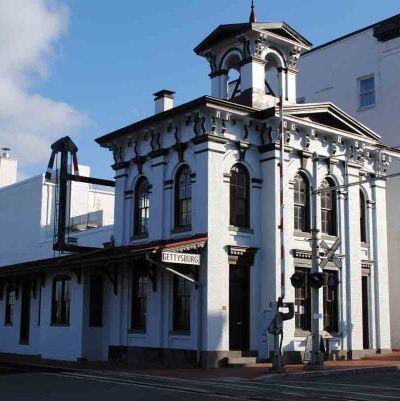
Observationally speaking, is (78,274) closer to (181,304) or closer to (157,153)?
(181,304)

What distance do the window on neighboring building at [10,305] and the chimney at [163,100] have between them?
1104cm

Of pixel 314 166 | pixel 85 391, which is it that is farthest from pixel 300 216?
pixel 85 391

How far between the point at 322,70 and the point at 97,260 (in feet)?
61.1

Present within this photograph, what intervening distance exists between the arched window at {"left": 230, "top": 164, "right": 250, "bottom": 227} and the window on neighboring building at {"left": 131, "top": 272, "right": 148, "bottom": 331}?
4.02 meters

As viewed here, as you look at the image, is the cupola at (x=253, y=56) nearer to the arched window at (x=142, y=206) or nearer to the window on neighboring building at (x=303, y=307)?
the arched window at (x=142, y=206)

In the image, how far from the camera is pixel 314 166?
25.1 metres

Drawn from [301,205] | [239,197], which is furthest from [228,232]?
[301,205]

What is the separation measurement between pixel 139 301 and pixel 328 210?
7.64 meters

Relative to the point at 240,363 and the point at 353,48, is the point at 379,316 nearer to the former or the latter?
the point at 240,363

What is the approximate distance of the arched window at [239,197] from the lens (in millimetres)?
23297

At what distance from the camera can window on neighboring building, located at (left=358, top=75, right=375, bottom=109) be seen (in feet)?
111

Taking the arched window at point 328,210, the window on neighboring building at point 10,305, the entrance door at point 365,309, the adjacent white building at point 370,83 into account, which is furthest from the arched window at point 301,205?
the window on neighboring building at point 10,305

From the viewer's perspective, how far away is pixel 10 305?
31.9 metres

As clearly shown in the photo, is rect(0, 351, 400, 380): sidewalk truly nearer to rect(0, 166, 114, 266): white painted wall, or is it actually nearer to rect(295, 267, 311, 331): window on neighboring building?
rect(295, 267, 311, 331): window on neighboring building
